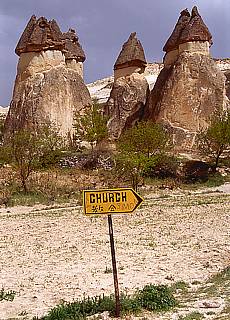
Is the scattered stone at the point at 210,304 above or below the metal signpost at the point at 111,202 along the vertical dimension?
below

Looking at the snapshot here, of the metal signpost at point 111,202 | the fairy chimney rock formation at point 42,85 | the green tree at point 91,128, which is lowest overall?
the green tree at point 91,128

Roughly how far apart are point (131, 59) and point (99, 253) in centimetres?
3171

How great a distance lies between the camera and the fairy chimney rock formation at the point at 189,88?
118ft

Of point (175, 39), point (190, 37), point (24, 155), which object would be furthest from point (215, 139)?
point (175, 39)

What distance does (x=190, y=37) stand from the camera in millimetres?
37500

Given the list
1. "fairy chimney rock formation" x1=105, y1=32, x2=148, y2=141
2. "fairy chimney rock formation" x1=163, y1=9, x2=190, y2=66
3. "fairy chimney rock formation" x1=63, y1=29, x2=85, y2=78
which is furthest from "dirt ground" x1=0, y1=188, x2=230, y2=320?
"fairy chimney rock formation" x1=63, y1=29, x2=85, y2=78

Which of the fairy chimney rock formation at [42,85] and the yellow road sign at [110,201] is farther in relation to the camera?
the fairy chimney rock formation at [42,85]

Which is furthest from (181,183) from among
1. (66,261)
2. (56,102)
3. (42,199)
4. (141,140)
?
(66,261)

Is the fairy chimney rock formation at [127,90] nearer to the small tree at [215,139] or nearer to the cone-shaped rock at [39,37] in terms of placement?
the cone-shaped rock at [39,37]

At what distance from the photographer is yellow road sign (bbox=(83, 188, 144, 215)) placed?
6.74 metres

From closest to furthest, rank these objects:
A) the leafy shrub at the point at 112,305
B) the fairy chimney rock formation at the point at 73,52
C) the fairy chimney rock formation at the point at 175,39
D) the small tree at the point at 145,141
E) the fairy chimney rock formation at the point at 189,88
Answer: the leafy shrub at the point at 112,305 < the small tree at the point at 145,141 < the fairy chimney rock formation at the point at 189,88 < the fairy chimney rock formation at the point at 175,39 < the fairy chimney rock formation at the point at 73,52

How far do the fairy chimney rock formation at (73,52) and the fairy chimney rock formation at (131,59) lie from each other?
12.4 ft

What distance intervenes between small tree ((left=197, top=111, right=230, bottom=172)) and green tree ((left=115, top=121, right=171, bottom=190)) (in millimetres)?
2184

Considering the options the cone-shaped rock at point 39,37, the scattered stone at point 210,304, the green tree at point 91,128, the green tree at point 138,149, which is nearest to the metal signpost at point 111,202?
the scattered stone at point 210,304
